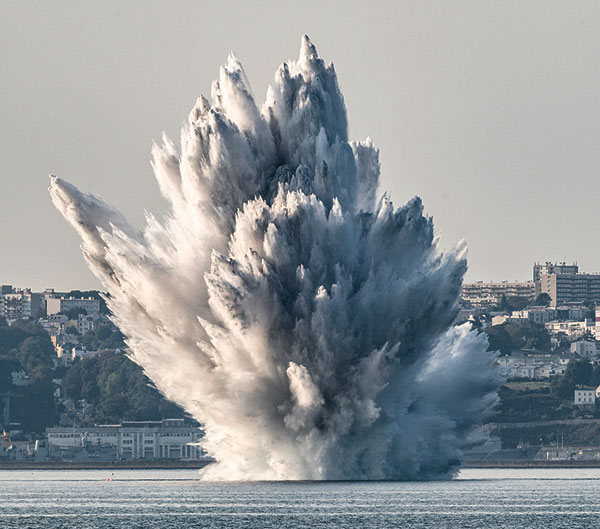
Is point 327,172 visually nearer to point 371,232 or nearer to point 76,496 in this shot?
point 371,232

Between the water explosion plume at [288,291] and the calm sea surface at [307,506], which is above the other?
the water explosion plume at [288,291]

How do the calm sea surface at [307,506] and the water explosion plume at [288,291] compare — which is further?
the water explosion plume at [288,291]

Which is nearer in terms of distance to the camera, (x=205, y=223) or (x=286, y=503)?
(x=286, y=503)

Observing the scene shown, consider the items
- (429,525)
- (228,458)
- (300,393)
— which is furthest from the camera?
(228,458)

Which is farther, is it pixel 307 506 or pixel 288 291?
pixel 288 291

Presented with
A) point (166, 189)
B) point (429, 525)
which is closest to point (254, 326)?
point (166, 189)
